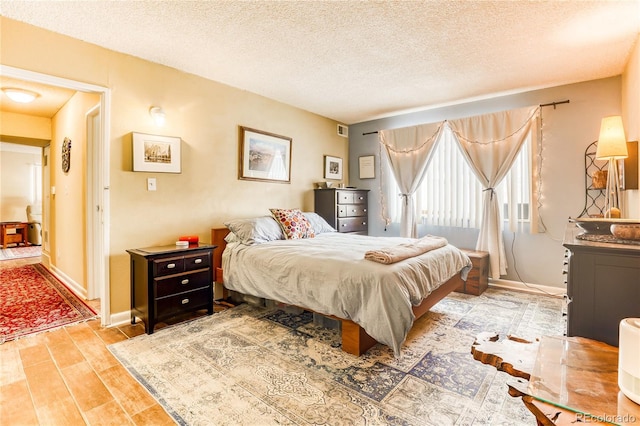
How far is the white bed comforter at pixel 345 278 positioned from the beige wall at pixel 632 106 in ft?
5.08

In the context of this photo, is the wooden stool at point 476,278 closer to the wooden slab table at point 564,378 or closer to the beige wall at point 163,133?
the beige wall at point 163,133

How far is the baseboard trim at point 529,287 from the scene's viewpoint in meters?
3.77

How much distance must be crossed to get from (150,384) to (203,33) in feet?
8.84

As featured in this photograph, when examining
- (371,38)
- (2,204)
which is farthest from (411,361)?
(2,204)

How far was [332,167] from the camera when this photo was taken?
17.7 ft

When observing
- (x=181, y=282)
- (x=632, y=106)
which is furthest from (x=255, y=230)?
(x=632, y=106)

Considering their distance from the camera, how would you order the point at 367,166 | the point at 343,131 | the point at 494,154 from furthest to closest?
the point at 343,131 < the point at 367,166 < the point at 494,154

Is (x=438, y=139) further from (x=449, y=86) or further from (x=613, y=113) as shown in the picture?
(x=613, y=113)

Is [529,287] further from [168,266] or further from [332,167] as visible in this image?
[168,266]

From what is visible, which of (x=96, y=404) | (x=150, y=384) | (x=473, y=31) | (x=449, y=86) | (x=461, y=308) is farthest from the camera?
(x=449, y=86)

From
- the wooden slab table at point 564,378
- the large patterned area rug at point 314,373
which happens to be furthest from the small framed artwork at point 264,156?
the wooden slab table at point 564,378

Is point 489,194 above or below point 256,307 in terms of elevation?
above

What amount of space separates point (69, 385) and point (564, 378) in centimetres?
255

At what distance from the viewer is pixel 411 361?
2.19 meters
